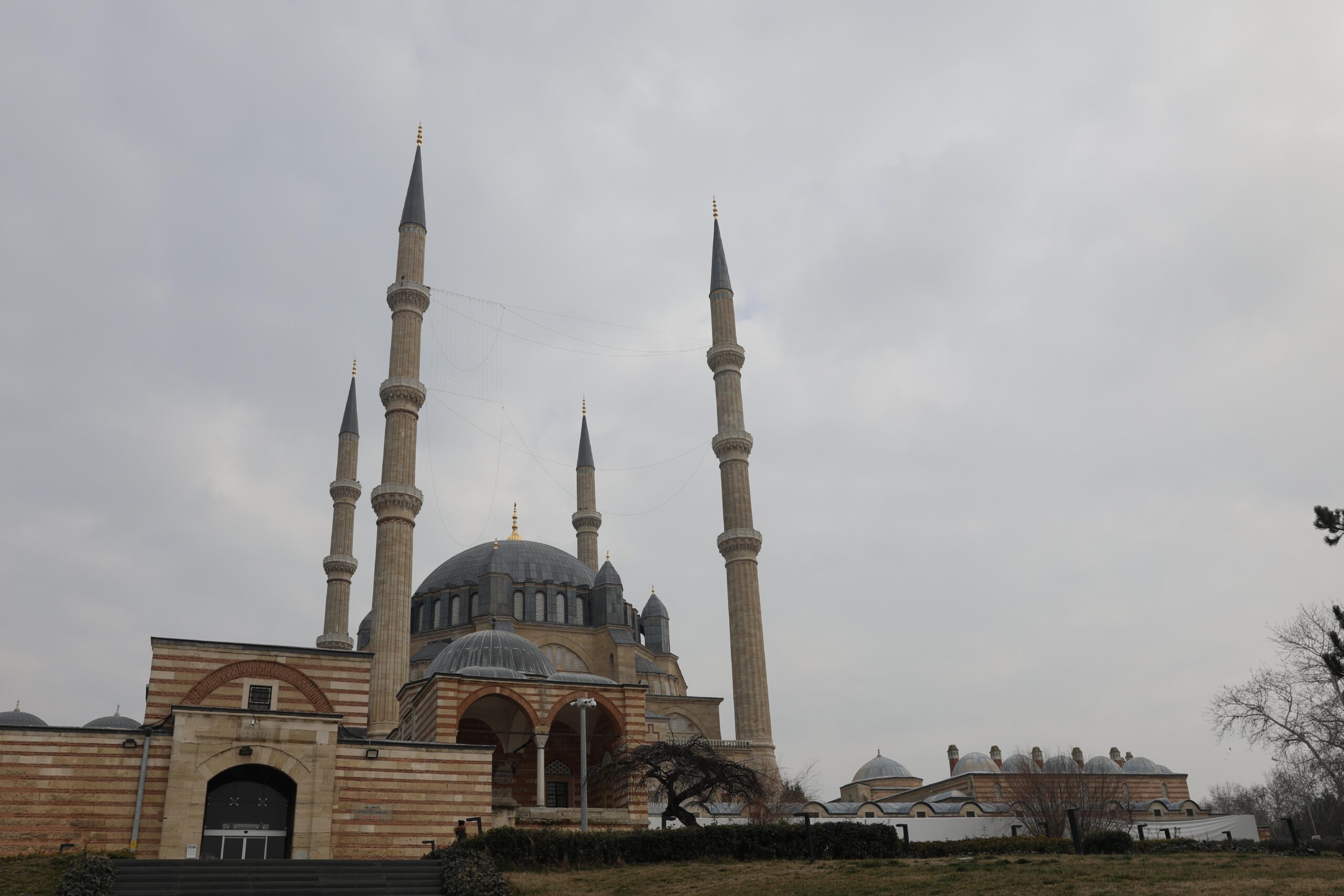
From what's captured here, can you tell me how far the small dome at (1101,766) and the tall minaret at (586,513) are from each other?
89.1ft

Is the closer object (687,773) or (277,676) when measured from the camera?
(277,676)

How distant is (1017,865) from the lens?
1869 cm

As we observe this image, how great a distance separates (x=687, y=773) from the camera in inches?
1134

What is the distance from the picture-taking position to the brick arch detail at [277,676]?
90.3 ft

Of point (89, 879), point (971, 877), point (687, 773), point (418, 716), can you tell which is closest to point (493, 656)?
point (418, 716)

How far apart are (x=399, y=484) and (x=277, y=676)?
14.6 m

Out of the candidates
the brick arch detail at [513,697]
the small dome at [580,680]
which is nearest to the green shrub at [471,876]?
the brick arch detail at [513,697]

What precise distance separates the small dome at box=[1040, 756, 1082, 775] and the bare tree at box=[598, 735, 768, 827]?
1861cm

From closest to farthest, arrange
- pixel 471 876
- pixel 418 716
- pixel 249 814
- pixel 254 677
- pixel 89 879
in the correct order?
pixel 89 879, pixel 471 876, pixel 249 814, pixel 254 677, pixel 418 716

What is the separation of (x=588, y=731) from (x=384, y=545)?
35.9ft

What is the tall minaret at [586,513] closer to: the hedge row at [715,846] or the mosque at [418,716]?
the mosque at [418,716]

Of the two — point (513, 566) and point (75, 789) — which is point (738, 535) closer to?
point (513, 566)

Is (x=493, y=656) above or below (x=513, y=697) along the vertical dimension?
above

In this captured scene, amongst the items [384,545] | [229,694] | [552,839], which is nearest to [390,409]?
[384,545]
